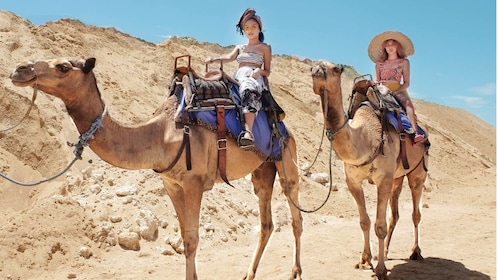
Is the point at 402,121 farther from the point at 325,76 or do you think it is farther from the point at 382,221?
the point at 325,76

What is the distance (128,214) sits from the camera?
29.2 feet

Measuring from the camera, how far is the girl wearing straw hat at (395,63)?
24.3ft

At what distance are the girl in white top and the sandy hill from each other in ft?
8.64

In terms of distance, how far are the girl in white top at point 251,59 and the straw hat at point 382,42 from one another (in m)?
2.34

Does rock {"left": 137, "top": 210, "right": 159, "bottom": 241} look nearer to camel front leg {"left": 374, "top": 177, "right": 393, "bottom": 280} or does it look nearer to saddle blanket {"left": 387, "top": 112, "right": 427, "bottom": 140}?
camel front leg {"left": 374, "top": 177, "right": 393, "bottom": 280}

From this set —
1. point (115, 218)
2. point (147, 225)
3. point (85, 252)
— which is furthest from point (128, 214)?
point (85, 252)

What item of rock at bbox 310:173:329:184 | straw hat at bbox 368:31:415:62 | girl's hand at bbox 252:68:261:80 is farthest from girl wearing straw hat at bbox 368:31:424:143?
rock at bbox 310:173:329:184

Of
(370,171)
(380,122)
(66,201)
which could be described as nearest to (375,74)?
(380,122)

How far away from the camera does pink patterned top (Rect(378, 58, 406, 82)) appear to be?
7465 mm

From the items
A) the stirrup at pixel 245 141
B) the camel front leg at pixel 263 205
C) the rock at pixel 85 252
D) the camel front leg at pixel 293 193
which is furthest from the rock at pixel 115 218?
the stirrup at pixel 245 141

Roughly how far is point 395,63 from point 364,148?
74.4 inches

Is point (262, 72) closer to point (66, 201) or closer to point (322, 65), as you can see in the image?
point (322, 65)

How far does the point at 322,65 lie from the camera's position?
17.6 feet

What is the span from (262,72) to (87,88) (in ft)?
7.23
